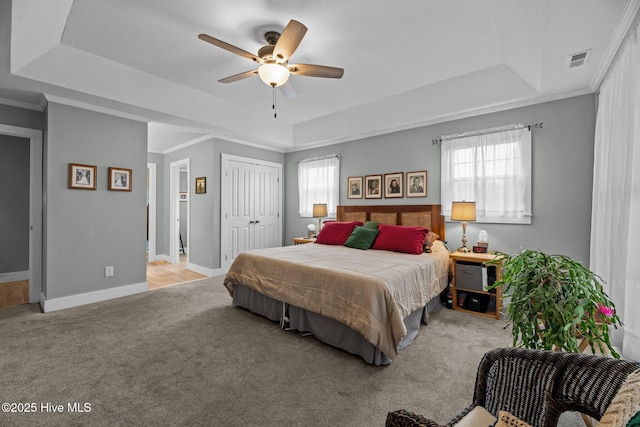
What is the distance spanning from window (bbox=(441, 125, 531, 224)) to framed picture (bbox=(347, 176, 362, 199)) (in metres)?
1.49

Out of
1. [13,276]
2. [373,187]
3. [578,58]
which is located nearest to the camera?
[578,58]

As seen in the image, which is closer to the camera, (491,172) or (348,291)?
(348,291)

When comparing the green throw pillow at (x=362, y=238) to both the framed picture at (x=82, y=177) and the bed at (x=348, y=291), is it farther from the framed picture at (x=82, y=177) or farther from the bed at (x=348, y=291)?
the framed picture at (x=82, y=177)

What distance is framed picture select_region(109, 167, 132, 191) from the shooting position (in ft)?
13.1

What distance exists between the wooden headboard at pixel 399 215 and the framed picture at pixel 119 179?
11.2 feet

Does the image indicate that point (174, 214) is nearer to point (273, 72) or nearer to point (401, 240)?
point (273, 72)

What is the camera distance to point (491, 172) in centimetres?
381

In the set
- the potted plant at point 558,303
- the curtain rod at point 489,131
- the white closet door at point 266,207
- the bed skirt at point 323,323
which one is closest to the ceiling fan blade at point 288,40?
the potted plant at point 558,303

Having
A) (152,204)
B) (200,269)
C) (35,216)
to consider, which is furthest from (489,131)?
(152,204)

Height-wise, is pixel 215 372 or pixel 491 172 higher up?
pixel 491 172

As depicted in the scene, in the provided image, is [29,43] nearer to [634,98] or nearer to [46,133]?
[46,133]

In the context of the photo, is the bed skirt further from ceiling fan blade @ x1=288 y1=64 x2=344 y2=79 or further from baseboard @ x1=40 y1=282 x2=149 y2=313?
ceiling fan blade @ x1=288 y1=64 x2=344 y2=79

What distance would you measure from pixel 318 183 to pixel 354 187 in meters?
0.89

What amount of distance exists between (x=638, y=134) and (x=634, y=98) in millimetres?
412
